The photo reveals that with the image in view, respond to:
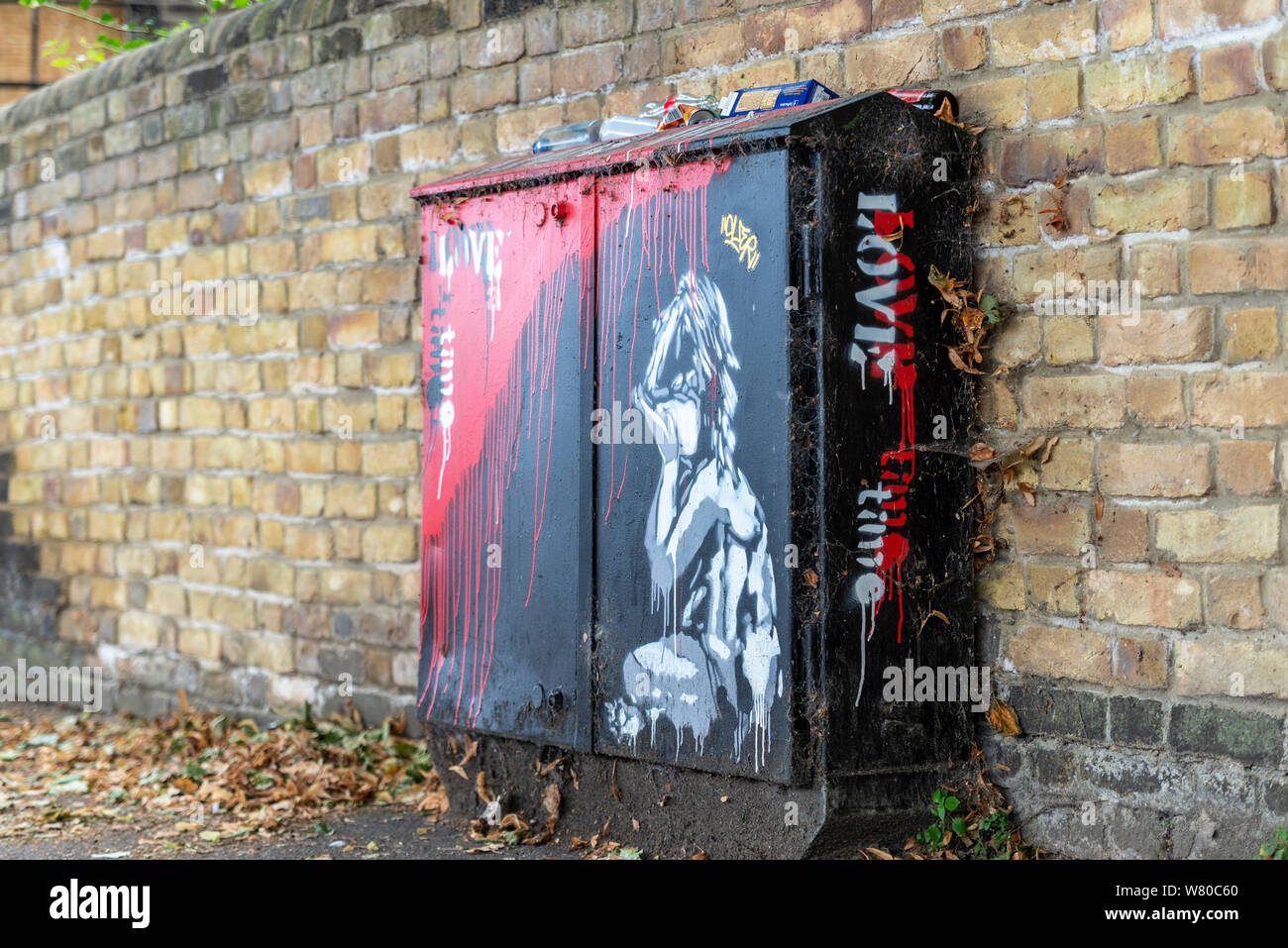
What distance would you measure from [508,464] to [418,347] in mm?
1257

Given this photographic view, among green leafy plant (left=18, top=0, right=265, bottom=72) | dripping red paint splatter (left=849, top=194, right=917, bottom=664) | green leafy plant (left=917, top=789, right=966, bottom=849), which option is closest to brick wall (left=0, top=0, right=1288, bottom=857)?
green leafy plant (left=917, top=789, right=966, bottom=849)

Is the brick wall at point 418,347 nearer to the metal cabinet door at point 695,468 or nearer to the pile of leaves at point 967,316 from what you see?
the pile of leaves at point 967,316

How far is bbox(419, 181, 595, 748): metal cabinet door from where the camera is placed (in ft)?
12.4

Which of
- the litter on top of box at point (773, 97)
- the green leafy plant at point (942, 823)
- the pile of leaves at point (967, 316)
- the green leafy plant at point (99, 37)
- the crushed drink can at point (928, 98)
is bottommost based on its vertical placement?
the green leafy plant at point (942, 823)

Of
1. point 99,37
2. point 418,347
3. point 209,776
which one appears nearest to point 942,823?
point 418,347

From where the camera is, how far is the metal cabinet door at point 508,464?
12.4ft

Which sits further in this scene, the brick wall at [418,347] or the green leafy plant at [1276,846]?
the brick wall at [418,347]

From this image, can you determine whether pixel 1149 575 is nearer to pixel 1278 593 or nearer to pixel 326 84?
pixel 1278 593

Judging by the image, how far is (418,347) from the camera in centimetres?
504

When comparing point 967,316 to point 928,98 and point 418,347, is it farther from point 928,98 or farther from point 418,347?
point 418,347

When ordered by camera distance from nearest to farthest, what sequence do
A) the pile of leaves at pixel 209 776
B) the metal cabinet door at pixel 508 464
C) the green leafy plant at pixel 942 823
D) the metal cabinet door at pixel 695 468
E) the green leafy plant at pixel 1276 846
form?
the green leafy plant at pixel 1276 846
the metal cabinet door at pixel 695 468
the green leafy plant at pixel 942 823
the metal cabinet door at pixel 508 464
the pile of leaves at pixel 209 776

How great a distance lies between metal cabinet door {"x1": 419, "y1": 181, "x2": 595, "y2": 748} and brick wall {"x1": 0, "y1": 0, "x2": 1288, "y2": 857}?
789 mm

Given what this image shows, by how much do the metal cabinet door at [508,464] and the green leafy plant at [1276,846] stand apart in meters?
1.83

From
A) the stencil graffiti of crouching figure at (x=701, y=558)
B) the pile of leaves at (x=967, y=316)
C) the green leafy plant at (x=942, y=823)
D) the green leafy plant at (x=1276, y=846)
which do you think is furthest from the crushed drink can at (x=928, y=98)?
the green leafy plant at (x=1276, y=846)
